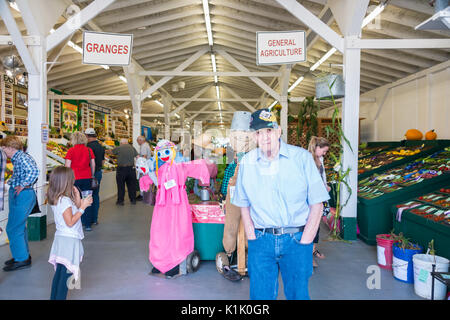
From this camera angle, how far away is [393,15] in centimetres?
578

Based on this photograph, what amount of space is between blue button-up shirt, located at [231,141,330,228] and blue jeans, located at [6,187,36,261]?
9.01 ft

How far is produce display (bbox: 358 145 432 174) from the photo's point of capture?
6224 mm

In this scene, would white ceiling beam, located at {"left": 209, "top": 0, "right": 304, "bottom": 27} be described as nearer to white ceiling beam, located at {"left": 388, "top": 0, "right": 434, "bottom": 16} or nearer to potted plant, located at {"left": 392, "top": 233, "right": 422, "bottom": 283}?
white ceiling beam, located at {"left": 388, "top": 0, "right": 434, "bottom": 16}

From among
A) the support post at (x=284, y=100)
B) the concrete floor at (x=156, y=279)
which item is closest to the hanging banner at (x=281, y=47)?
the concrete floor at (x=156, y=279)

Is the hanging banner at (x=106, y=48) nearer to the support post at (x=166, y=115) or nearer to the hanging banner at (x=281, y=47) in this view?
the hanging banner at (x=281, y=47)

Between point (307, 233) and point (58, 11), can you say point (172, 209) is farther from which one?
point (58, 11)

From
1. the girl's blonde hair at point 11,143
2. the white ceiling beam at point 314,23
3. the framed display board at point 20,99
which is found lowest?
the girl's blonde hair at point 11,143

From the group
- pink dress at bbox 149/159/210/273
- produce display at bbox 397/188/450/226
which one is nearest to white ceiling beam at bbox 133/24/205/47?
pink dress at bbox 149/159/210/273

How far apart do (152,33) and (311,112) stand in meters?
4.20

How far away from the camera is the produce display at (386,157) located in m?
6.22

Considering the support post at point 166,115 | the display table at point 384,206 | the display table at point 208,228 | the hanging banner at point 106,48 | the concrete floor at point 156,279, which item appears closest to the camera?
the concrete floor at point 156,279

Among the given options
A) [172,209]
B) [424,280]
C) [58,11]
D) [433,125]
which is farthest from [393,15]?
[58,11]

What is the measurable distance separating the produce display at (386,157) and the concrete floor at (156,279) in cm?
215
